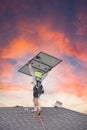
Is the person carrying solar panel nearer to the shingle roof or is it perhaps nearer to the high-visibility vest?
the high-visibility vest

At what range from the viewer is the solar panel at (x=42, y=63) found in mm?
23394

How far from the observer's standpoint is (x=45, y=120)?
25344 mm

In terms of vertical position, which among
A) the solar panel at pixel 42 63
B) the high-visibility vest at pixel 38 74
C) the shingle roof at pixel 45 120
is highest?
the solar panel at pixel 42 63

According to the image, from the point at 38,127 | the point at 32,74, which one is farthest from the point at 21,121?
the point at 32,74

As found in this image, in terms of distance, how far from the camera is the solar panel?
23394 mm

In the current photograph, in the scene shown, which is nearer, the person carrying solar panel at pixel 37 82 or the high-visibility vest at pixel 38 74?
the person carrying solar panel at pixel 37 82

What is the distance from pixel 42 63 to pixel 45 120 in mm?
3530

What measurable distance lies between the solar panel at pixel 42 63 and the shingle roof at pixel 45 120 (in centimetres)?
279

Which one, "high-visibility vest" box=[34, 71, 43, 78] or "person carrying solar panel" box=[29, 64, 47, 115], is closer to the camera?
"person carrying solar panel" box=[29, 64, 47, 115]

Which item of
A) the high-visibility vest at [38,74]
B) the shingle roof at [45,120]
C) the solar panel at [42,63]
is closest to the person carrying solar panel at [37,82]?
the high-visibility vest at [38,74]

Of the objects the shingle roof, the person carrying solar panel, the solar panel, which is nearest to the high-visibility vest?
the person carrying solar panel

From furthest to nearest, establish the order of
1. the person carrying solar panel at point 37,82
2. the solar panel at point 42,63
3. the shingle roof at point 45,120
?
the shingle roof at point 45,120, the solar panel at point 42,63, the person carrying solar panel at point 37,82

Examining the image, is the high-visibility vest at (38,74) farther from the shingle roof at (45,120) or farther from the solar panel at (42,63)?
the shingle roof at (45,120)

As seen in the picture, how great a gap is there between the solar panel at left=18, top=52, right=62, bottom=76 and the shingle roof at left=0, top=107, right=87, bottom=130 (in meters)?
2.79
